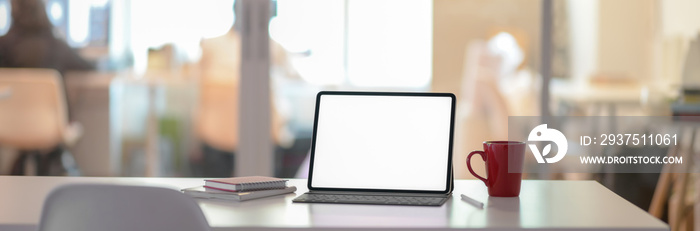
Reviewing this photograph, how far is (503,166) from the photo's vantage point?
1.59 meters

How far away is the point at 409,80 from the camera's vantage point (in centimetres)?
359

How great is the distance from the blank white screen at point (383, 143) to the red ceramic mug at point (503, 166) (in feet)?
0.31

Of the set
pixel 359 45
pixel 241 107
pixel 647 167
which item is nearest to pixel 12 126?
pixel 241 107

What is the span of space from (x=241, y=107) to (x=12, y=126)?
1.15 m

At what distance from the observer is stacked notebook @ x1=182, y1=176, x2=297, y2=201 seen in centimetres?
156

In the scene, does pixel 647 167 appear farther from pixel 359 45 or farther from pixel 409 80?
pixel 359 45

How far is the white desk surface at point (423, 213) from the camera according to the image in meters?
1.29

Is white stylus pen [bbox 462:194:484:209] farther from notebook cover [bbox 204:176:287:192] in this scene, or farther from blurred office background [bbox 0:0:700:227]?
blurred office background [bbox 0:0:700:227]

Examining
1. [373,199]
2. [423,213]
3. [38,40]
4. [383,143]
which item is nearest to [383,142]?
[383,143]

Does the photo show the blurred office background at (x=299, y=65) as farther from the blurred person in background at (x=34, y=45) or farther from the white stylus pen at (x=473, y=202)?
the white stylus pen at (x=473, y=202)

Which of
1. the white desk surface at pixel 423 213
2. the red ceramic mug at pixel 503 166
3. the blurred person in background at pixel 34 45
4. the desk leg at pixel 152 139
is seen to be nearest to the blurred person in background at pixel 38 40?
the blurred person in background at pixel 34 45

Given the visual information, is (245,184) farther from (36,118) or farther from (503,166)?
(36,118)

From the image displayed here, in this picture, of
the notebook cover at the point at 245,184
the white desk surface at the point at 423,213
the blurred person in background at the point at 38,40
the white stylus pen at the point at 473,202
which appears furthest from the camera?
the blurred person in background at the point at 38,40

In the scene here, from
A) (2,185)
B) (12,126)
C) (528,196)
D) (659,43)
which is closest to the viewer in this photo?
(528,196)
